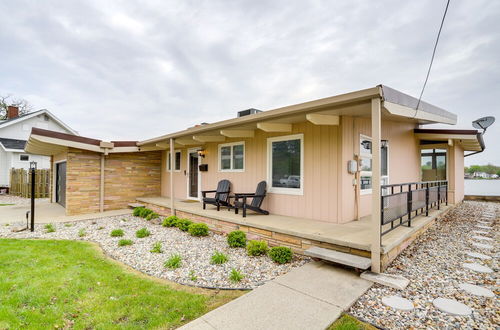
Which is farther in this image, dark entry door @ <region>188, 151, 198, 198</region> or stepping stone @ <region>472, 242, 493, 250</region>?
dark entry door @ <region>188, 151, 198, 198</region>

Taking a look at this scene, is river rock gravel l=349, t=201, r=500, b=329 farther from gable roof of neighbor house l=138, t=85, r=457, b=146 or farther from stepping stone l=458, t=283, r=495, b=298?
gable roof of neighbor house l=138, t=85, r=457, b=146

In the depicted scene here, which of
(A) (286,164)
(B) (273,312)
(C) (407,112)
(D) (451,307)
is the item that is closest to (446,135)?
(C) (407,112)

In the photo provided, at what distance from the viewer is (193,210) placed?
6477 millimetres

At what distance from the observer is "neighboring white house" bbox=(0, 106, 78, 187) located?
15.1 m

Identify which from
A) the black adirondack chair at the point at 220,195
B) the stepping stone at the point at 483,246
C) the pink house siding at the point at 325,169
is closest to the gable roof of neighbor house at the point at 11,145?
the black adirondack chair at the point at 220,195

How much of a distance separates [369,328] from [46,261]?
462 centimetres

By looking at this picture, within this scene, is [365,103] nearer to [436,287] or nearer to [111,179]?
[436,287]

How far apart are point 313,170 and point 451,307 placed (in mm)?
2981

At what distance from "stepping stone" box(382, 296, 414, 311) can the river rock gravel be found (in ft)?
0.16

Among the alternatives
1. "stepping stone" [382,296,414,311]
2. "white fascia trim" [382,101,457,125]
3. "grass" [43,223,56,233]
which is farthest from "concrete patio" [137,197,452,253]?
"grass" [43,223,56,233]

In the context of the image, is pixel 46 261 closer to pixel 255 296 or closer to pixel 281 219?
pixel 255 296

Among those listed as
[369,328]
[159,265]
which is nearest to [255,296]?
[369,328]

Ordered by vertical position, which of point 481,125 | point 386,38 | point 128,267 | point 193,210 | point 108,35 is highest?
point 108,35

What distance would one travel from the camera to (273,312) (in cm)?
233
